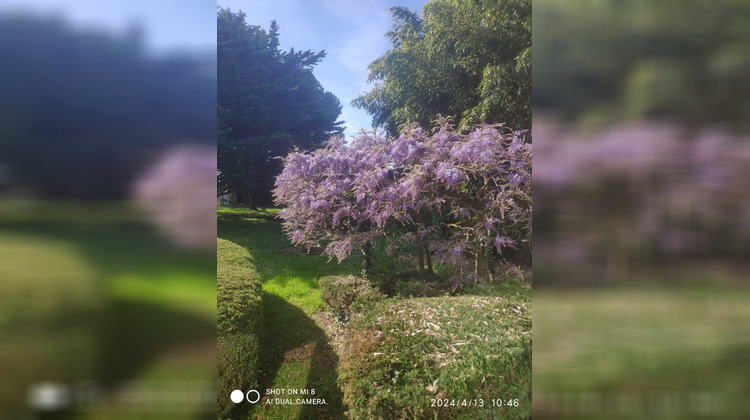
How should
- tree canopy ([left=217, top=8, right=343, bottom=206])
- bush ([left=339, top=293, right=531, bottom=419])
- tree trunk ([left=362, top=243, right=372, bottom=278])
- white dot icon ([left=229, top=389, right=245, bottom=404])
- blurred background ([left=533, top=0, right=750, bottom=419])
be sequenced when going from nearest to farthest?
blurred background ([left=533, top=0, right=750, bottom=419]) → bush ([left=339, top=293, right=531, bottom=419]) → white dot icon ([left=229, top=389, right=245, bottom=404]) → tree canopy ([left=217, top=8, right=343, bottom=206]) → tree trunk ([left=362, top=243, right=372, bottom=278])

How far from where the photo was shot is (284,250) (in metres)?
1.98

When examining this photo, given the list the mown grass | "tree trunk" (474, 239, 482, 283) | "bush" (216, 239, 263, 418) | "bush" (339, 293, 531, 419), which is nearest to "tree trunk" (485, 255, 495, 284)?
"tree trunk" (474, 239, 482, 283)

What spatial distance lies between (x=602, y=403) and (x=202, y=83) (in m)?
2.00

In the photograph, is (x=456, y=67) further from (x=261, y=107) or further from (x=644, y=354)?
(x=644, y=354)

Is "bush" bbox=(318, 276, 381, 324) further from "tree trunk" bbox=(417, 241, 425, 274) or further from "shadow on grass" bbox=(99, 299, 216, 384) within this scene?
"shadow on grass" bbox=(99, 299, 216, 384)

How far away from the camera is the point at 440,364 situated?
4.17 ft

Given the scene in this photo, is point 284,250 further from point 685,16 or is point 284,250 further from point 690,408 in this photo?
point 685,16

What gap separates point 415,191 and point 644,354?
1251mm

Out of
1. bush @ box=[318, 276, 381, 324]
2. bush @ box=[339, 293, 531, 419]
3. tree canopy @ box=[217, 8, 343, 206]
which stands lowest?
bush @ box=[339, 293, 531, 419]

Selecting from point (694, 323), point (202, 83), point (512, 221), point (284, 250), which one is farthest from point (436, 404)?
point (202, 83)

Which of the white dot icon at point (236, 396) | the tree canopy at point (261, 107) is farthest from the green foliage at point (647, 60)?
the white dot icon at point (236, 396)

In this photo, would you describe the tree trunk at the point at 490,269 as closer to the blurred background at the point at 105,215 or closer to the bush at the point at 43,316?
the blurred background at the point at 105,215

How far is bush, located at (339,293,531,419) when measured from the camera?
1196 mm

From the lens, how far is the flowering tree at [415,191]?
1713mm
